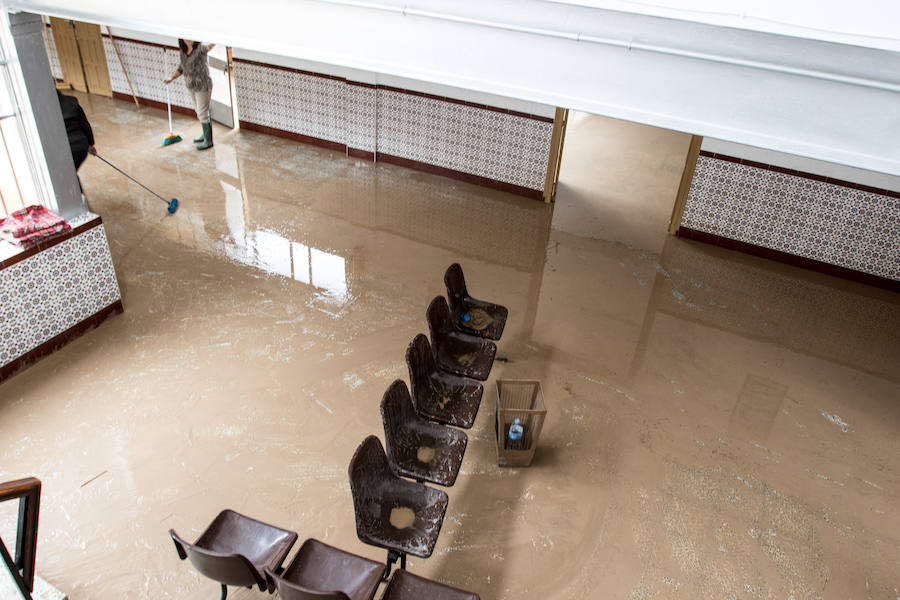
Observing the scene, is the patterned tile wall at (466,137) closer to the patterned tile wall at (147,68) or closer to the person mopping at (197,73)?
the person mopping at (197,73)

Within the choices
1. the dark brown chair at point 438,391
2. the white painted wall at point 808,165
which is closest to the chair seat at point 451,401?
the dark brown chair at point 438,391

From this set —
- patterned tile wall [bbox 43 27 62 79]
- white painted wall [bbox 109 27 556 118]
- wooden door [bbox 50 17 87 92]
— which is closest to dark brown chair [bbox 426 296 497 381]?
white painted wall [bbox 109 27 556 118]

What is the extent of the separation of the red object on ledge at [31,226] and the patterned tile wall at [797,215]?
575 cm

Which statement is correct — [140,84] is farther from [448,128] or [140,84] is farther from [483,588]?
[483,588]

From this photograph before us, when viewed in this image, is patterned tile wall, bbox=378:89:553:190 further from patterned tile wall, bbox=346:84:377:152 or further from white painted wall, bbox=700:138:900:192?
white painted wall, bbox=700:138:900:192

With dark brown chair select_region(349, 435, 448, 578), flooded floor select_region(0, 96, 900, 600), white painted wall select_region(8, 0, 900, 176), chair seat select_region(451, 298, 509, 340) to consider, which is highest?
white painted wall select_region(8, 0, 900, 176)

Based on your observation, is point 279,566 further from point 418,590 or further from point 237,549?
point 418,590

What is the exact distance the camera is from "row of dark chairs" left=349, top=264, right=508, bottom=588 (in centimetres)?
294

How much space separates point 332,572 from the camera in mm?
2793

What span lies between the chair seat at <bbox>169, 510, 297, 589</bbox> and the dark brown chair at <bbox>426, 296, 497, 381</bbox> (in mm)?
1493

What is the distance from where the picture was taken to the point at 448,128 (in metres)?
7.49

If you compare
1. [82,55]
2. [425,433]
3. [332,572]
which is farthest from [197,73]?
[332,572]

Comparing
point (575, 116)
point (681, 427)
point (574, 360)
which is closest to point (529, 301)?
point (574, 360)

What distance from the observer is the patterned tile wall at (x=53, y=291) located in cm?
417
